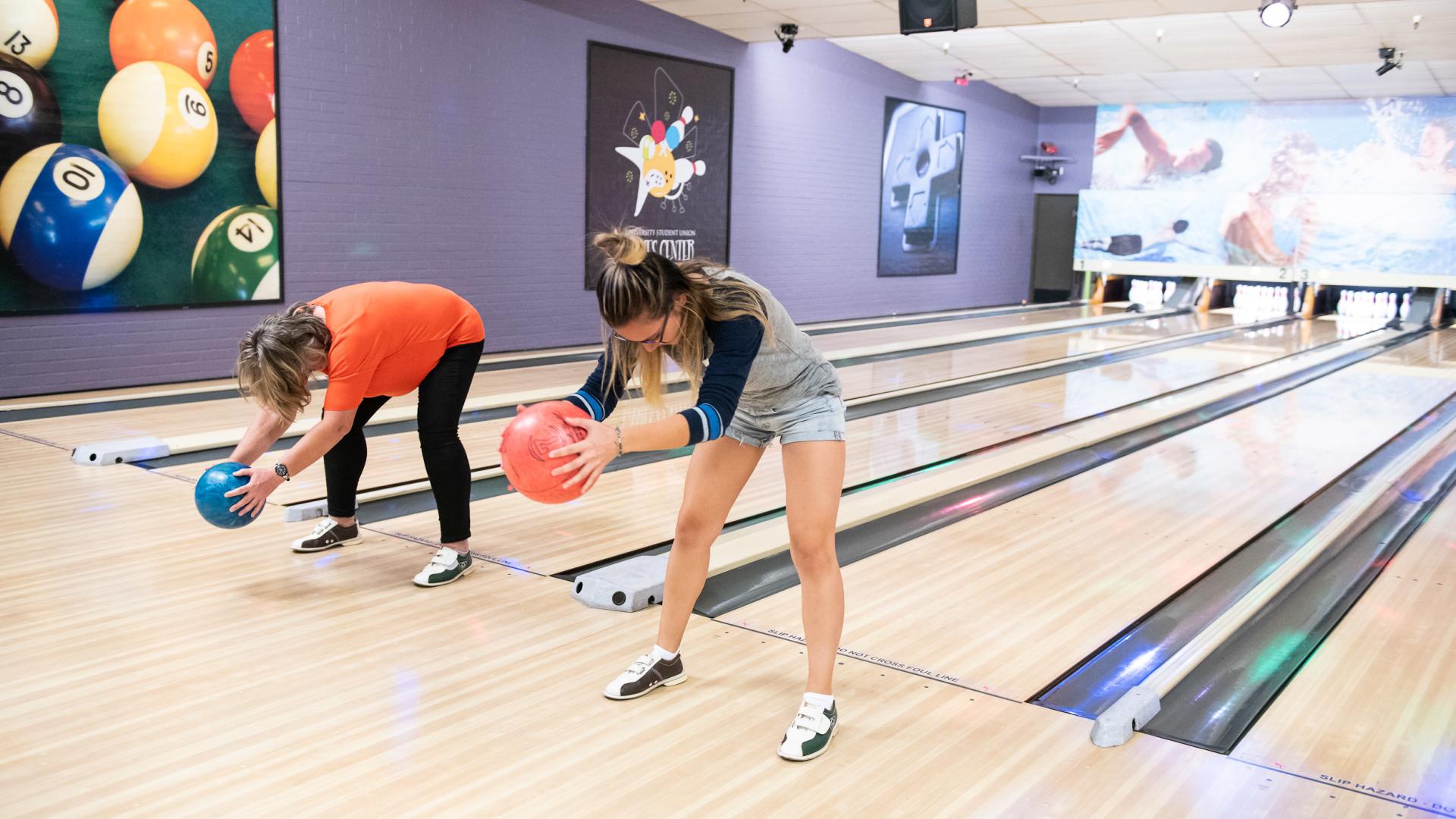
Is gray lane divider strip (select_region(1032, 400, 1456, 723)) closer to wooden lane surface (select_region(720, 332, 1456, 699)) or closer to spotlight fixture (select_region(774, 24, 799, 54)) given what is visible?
wooden lane surface (select_region(720, 332, 1456, 699))

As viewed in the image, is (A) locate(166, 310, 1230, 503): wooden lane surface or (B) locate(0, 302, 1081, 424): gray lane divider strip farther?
(B) locate(0, 302, 1081, 424): gray lane divider strip

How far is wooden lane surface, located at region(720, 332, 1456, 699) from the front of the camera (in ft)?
8.70

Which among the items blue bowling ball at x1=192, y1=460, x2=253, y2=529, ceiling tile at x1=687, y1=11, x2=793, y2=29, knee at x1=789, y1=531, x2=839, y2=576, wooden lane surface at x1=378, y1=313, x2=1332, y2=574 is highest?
ceiling tile at x1=687, y1=11, x2=793, y2=29

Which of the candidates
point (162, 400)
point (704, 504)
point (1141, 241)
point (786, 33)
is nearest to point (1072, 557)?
point (704, 504)

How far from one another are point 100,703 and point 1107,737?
1.87m

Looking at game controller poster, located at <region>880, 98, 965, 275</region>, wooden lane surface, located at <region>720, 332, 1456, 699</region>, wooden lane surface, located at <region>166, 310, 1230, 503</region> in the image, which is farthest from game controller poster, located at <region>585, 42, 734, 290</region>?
wooden lane surface, located at <region>720, 332, 1456, 699</region>

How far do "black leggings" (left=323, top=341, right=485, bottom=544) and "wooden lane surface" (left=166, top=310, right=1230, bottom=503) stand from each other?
524 millimetres

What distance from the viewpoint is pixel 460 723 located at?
6.97ft

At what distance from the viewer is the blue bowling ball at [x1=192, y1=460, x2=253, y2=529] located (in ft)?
8.59

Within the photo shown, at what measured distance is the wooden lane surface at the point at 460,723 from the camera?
6.12 feet

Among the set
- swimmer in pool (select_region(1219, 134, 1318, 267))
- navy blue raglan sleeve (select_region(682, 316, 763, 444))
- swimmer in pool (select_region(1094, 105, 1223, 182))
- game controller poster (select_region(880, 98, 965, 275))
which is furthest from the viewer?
swimmer in pool (select_region(1094, 105, 1223, 182))

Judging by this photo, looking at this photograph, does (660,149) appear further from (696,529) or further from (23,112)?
(696,529)

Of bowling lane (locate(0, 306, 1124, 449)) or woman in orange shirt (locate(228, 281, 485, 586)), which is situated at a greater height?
woman in orange shirt (locate(228, 281, 485, 586))

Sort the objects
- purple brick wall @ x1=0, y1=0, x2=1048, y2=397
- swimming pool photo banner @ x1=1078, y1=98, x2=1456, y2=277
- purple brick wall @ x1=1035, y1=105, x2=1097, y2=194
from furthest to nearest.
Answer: purple brick wall @ x1=1035, y1=105, x2=1097, y2=194 < swimming pool photo banner @ x1=1078, y1=98, x2=1456, y2=277 < purple brick wall @ x1=0, y1=0, x2=1048, y2=397
